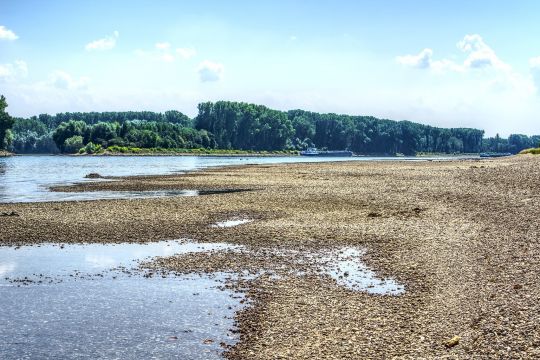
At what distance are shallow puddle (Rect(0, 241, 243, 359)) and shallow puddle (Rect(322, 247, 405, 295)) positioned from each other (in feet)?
12.3

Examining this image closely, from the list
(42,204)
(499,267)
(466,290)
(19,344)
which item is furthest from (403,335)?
(42,204)

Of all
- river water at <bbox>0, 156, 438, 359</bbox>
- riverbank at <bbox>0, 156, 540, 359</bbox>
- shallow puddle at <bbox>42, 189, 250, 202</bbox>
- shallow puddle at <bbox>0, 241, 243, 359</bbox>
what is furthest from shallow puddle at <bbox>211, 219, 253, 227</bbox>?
shallow puddle at <bbox>42, 189, 250, 202</bbox>

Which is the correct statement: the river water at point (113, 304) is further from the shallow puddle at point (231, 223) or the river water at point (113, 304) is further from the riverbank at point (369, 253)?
the shallow puddle at point (231, 223)

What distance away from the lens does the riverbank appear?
1200 centimetres

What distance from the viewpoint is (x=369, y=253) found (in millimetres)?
21531

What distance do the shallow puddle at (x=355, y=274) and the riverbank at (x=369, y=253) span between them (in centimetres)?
40

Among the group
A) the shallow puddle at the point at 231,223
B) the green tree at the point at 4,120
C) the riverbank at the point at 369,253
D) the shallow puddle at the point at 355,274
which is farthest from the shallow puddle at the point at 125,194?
the green tree at the point at 4,120

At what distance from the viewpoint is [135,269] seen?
1953cm

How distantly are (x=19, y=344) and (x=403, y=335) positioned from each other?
8.85 metres

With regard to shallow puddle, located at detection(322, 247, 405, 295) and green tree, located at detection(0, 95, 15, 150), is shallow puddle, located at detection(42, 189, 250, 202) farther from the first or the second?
green tree, located at detection(0, 95, 15, 150)

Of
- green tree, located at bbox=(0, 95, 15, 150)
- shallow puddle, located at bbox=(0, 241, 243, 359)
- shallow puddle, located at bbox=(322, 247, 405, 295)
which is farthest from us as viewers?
green tree, located at bbox=(0, 95, 15, 150)

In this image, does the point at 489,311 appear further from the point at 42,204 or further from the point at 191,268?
the point at 42,204

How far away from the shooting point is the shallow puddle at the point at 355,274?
16.4m

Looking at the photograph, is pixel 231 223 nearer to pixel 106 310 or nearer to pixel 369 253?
pixel 369 253
